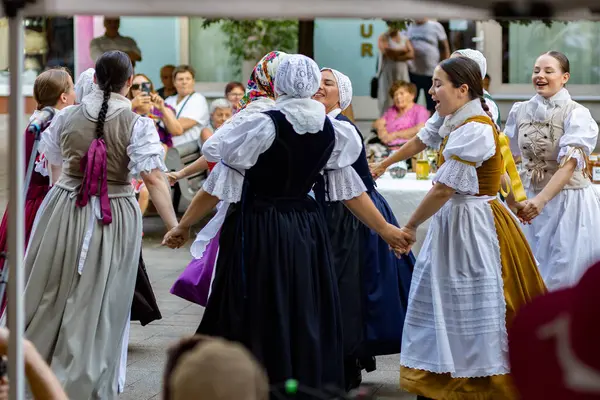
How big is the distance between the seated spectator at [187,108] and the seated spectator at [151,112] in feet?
0.29

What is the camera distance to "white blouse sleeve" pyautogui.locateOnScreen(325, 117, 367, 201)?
14.9 feet

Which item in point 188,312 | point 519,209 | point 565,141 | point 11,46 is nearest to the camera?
point 11,46

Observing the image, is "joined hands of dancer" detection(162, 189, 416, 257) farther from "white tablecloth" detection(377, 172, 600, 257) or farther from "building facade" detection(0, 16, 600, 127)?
"building facade" detection(0, 16, 600, 127)

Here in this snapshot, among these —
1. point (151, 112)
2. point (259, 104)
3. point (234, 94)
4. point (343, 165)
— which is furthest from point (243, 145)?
point (151, 112)

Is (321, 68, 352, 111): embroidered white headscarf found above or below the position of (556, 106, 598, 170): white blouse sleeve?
above

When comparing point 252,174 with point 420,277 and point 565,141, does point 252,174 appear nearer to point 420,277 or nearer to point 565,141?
point 420,277

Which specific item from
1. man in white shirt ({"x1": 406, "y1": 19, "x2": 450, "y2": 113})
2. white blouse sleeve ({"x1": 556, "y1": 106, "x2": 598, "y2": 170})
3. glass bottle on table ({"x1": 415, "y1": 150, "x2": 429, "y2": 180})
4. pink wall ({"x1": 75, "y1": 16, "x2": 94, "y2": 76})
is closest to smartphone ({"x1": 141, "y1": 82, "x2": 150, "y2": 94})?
glass bottle on table ({"x1": 415, "y1": 150, "x2": 429, "y2": 180})

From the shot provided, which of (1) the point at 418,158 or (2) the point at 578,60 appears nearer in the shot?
(1) the point at 418,158

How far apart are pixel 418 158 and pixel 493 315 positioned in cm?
384

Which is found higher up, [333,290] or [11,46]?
[11,46]

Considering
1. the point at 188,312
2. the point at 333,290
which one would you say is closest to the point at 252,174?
the point at 333,290

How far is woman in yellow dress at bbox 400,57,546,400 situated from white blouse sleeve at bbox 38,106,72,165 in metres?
1.61

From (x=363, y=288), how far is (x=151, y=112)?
18.7 ft

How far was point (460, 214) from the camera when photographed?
4.95 m
